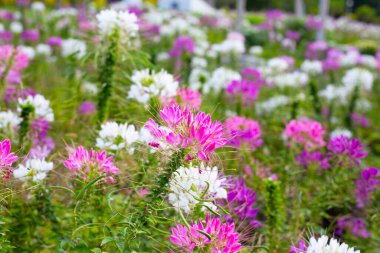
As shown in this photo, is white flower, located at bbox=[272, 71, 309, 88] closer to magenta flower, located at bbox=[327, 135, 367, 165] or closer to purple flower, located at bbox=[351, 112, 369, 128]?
purple flower, located at bbox=[351, 112, 369, 128]

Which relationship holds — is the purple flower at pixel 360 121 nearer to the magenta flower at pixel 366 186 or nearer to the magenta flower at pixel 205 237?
the magenta flower at pixel 366 186

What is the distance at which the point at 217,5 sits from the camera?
44.9 m

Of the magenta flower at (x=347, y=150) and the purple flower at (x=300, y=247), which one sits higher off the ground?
the purple flower at (x=300, y=247)

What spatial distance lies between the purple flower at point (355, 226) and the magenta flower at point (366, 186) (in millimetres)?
110

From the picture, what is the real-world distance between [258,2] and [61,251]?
41.3 meters

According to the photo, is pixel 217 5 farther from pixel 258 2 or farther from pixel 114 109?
pixel 114 109

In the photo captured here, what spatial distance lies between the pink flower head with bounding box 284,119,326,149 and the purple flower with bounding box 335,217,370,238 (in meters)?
0.49

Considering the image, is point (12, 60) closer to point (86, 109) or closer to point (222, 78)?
point (86, 109)

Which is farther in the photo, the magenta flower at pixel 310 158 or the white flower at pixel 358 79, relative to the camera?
the white flower at pixel 358 79

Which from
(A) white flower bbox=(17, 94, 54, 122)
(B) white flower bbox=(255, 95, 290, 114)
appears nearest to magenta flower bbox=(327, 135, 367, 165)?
(A) white flower bbox=(17, 94, 54, 122)

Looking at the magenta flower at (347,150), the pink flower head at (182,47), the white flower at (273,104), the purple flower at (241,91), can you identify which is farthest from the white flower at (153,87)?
the pink flower head at (182,47)

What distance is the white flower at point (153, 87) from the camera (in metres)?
2.43

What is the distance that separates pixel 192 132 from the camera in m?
1.33

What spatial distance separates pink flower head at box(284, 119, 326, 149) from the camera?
2.89 meters
